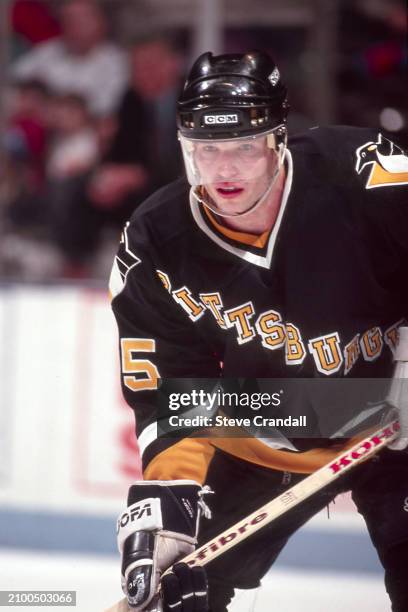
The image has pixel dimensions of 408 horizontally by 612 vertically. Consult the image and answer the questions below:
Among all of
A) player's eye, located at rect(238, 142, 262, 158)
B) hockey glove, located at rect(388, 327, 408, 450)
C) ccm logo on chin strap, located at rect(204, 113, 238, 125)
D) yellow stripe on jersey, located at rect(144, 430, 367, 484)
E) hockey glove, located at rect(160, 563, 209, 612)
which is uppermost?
ccm logo on chin strap, located at rect(204, 113, 238, 125)

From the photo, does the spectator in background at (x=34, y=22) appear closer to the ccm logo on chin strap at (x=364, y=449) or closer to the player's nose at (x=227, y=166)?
the player's nose at (x=227, y=166)

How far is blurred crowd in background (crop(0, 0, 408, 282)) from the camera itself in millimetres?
3057

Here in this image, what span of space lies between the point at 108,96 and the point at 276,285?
171 centimetres

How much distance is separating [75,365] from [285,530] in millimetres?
1128

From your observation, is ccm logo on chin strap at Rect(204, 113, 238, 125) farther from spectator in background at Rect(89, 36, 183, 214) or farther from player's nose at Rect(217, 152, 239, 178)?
spectator in background at Rect(89, 36, 183, 214)

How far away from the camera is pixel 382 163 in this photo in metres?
1.80

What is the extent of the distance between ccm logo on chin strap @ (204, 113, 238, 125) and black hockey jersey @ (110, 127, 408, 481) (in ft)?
0.52

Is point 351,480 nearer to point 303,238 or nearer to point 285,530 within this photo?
point 285,530

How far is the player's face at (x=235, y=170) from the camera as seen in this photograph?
5.79 feet

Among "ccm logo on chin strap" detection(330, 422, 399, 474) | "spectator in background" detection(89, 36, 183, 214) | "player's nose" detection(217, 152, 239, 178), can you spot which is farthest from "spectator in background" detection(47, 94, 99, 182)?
"ccm logo on chin strap" detection(330, 422, 399, 474)

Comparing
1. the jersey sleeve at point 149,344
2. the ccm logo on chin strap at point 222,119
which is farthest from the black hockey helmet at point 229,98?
the jersey sleeve at point 149,344

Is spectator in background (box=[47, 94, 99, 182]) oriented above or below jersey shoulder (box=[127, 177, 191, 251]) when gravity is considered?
below

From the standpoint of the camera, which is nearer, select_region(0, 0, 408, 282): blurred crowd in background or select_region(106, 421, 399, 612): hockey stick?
select_region(106, 421, 399, 612): hockey stick

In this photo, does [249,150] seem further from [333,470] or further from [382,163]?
[333,470]
